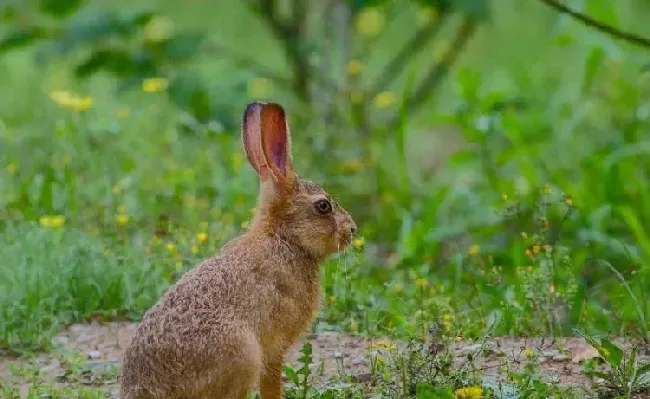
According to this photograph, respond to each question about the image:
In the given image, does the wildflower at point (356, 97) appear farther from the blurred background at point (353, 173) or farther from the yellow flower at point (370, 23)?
the yellow flower at point (370, 23)

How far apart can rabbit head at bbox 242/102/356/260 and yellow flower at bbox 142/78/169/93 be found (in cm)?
299

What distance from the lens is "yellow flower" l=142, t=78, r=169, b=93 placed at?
314 inches

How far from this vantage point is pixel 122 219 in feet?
21.9

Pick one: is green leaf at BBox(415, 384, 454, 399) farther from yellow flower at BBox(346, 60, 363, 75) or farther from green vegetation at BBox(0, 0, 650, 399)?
yellow flower at BBox(346, 60, 363, 75)

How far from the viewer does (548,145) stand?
8227 mm

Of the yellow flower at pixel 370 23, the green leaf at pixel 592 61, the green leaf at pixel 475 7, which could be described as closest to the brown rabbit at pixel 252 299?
the green leaf at pixel 475 7

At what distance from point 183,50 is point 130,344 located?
12.0 ft

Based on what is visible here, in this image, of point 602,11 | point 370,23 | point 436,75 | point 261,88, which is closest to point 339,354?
point 602,11

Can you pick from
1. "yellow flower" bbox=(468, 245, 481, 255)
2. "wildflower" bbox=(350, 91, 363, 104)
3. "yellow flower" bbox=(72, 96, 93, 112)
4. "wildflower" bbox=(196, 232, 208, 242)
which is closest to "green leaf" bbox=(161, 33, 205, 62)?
"yellow flower" bbox=(72, 96, 93, 112)

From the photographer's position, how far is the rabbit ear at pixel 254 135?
5055 millimetres

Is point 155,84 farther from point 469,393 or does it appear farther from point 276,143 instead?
point 469,393

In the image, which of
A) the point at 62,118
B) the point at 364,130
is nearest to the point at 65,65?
the point at 62,118

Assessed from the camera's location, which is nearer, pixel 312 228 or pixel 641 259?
pixel 312 228

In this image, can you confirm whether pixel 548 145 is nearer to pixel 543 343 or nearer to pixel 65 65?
pixel 543 343
